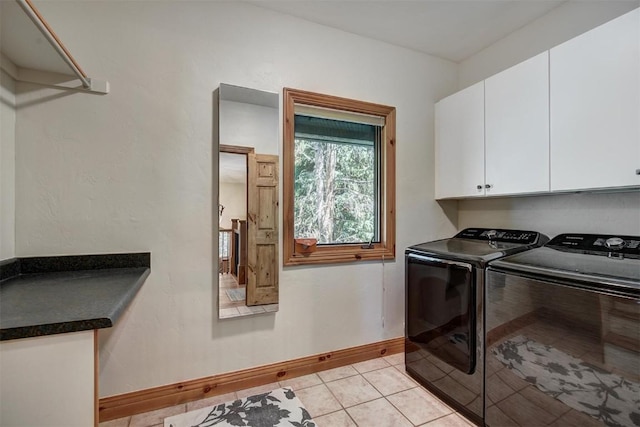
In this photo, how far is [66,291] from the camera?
3.85 ft

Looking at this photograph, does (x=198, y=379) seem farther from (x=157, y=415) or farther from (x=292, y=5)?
(x=292, y=5)

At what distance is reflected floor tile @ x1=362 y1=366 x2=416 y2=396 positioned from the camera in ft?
6.40

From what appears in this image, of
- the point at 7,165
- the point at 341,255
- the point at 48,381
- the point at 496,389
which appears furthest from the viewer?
the point at 341,255

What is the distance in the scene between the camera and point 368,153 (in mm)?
2520

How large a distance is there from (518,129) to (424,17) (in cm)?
106

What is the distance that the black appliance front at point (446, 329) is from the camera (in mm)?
1642

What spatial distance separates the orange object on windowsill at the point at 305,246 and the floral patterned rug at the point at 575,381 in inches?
50.6

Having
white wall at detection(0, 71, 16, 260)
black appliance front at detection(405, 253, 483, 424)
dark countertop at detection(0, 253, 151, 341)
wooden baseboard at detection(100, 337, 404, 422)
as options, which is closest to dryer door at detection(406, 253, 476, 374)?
black appliance front at detection(405, 253, 483, 424)

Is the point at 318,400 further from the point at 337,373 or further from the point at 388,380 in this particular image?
the point at 388,380

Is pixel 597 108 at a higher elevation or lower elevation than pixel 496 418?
higher

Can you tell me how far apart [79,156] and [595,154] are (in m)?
2.82

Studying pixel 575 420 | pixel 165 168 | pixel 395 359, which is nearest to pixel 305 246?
pixel 165 168

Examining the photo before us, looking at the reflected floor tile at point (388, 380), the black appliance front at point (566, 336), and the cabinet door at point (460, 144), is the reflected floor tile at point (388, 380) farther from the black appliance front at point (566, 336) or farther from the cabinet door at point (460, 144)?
the cabinet door at point (460, 144)

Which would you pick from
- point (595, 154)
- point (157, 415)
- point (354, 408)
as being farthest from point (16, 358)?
point (595, 154)
